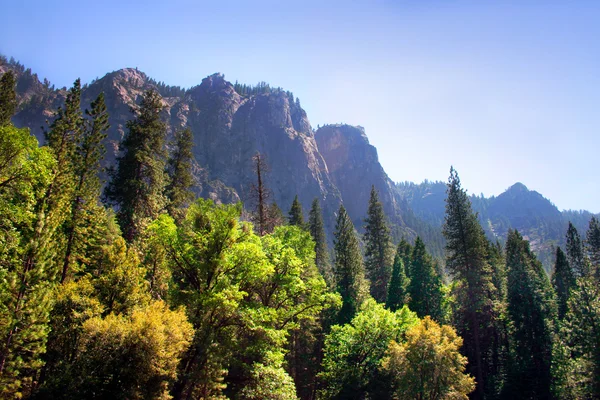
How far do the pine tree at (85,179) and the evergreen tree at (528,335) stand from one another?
110 feet

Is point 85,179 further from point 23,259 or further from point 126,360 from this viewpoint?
point 126,360

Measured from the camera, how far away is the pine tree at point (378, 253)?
43.2m

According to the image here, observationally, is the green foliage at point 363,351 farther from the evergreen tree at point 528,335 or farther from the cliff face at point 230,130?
the cliff face at point 230,130

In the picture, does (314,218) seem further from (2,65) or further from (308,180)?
(2,65)

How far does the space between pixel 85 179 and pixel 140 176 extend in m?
4.05

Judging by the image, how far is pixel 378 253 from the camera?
149 feet

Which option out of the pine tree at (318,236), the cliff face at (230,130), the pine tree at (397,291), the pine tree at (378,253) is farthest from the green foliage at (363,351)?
the cliff face at (230,130)

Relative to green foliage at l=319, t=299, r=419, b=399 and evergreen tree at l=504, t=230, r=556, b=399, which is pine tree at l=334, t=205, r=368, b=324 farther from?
evergreen tree at l=504, t=230, r=556, b=399

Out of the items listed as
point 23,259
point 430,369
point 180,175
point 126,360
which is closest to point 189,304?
point 126,360

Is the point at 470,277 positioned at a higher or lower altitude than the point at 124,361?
higher

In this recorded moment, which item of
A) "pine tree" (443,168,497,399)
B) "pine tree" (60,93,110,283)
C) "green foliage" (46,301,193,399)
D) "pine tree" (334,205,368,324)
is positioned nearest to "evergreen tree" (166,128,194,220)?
A: "pine tree" (60,93,110,283)

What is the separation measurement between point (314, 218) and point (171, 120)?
143296mm

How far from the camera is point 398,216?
653 ft

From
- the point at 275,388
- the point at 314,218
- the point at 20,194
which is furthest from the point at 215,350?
the point at 314,218
